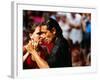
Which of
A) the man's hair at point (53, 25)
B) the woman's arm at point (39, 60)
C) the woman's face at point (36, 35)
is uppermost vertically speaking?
the man's hair at point (53, 25)

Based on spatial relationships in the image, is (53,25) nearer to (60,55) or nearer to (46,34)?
(46,34)

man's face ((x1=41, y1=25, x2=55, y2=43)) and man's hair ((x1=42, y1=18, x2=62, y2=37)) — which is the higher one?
man's hair ((x1=42, y1=18, x2=62, y2=37))

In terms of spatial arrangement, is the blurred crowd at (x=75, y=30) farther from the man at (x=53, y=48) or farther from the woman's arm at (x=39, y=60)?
the woman's arm at (x=39, y=60)

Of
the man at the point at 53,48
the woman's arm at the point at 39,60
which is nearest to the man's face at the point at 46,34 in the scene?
the man at the point at 53,48

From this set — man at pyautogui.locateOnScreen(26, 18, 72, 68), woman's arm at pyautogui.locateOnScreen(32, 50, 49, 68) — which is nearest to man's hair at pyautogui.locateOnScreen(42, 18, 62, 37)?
man at pyautogui.locateOnScreen(26, 18, 72, 68)

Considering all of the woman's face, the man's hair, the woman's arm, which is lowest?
the woman's arm

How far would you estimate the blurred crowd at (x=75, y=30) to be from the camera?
6.48 feet

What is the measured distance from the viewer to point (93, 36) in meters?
2.18

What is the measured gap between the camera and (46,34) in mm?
1985

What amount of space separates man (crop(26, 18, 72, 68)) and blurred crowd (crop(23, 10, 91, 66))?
0.12 feet

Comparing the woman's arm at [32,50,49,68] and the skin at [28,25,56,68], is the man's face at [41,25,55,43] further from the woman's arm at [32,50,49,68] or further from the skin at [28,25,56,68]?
the woman's arm at [32,50,49,68]

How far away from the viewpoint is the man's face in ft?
6.48

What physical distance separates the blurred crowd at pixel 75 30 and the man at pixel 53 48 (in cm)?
4
